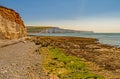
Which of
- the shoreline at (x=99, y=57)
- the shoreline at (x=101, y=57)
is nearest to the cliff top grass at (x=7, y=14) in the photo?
the shoreline at (x=99, y=57)

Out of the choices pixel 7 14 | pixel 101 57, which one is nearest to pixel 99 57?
pixel 101 57

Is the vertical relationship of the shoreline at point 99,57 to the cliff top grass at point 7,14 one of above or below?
below

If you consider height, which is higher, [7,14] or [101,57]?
[7,14]

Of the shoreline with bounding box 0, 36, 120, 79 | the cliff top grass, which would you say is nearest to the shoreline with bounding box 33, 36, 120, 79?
the shoreline with bounding box 0, 36, 120, 79

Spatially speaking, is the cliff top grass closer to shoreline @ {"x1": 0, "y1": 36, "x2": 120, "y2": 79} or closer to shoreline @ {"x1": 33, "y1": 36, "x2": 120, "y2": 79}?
shoreline @ {"x1": 0, "y1": 36, "x2": 120, "y2": 79}

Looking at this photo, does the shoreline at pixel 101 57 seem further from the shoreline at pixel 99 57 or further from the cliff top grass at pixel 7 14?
the cliff top grass at pixel 7 14

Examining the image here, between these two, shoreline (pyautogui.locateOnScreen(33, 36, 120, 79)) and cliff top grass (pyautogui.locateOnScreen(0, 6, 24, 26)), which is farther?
cliff top grass (pyautogui.locateOnScreen(0, 6, 24, 26))

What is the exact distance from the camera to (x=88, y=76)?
16953mm

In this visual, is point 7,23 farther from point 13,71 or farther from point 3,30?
point 13,71

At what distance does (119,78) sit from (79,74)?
3.03 m

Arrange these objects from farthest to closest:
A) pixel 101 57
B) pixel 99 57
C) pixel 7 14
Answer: pixel 7 14 < pixel 101 57 < pixel 99 57

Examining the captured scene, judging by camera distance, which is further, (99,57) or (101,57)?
(101,57)

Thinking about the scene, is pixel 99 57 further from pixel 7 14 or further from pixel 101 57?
pixel 7 14

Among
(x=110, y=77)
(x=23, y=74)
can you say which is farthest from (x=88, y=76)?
(x=23, y=74)
